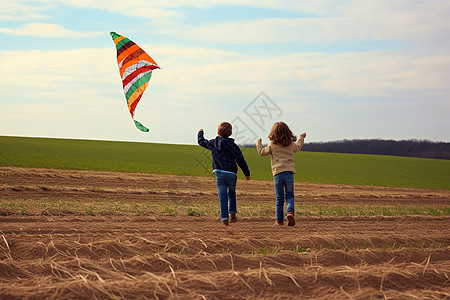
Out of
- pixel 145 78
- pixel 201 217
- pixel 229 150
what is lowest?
pixel 201 217

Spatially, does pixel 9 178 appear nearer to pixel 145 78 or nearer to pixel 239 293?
pixel 145 78

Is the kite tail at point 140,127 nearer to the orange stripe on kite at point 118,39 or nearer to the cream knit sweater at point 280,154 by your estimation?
the orange stripe on kite at point 118,39

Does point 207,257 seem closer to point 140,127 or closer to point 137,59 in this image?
point 140,127

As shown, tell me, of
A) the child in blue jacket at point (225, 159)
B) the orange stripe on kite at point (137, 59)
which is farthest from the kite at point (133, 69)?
the child in blue jacket at point (225, 159)

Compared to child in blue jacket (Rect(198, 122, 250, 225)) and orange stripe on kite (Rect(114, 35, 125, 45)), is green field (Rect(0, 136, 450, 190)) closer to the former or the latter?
orange stripe on kite (Rect(114, 35, 125, 45))

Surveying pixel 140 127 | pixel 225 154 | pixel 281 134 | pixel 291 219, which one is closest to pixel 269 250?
pixel 291 219

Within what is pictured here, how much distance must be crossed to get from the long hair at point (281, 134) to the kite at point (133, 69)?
329 centimetres

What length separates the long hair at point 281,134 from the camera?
8.73 metres

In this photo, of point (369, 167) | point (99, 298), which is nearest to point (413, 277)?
point (99, 298)

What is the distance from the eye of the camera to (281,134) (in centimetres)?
873

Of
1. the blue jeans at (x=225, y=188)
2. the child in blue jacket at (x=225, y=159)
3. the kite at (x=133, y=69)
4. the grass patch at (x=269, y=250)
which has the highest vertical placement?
the kite at (x=133, y=69)

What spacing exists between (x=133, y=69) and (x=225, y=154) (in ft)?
10.7

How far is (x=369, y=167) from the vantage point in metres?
58.0

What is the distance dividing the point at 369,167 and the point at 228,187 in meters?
52.1
